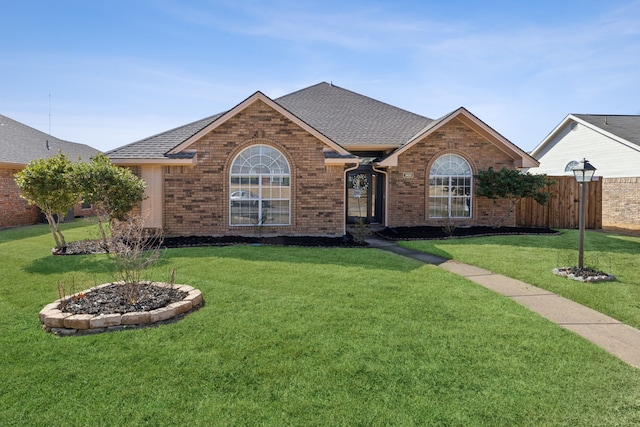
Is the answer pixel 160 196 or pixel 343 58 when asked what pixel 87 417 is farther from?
pixel 343 58

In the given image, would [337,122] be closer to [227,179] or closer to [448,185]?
[448,185]

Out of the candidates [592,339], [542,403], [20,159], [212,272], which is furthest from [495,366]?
[20,159]

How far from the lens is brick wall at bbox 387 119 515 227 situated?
15.2 m

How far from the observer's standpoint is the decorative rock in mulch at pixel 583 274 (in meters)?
7.31

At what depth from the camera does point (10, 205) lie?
17.5 meters

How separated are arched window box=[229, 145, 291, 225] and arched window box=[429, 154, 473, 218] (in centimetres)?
627

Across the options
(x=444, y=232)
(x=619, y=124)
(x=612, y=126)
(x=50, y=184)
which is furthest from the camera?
(x=619, y=124)

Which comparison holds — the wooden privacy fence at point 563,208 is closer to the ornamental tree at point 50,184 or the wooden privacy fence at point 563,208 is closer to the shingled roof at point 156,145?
the shingled roof at point 156,145

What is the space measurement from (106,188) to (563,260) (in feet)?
38.7

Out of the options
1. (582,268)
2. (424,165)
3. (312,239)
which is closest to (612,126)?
(424,165)

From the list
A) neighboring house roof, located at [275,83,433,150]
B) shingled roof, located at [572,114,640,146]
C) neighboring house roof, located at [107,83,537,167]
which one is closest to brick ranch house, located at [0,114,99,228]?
neighboring house roof, located at [107,83,537,167]

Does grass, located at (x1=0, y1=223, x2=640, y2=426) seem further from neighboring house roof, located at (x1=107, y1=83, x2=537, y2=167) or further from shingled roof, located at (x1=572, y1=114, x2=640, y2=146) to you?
shingled roof, located at (x1=572, y1=114, x2=640, y2=146)

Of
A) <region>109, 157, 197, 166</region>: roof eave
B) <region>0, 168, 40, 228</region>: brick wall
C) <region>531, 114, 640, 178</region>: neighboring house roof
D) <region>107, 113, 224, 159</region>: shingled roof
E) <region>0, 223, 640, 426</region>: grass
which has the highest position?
<region>531, 114, 640, 178</region>: neighboring house roof

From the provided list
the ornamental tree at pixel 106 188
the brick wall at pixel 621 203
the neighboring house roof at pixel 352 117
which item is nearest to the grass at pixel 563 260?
the brick wall at pixel 621 203
